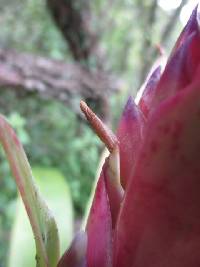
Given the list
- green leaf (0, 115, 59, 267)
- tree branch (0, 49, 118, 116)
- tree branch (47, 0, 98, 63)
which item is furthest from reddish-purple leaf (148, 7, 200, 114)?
tree branch (47, 0, 98, 63)

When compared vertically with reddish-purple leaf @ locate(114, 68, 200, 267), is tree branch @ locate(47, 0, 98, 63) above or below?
below

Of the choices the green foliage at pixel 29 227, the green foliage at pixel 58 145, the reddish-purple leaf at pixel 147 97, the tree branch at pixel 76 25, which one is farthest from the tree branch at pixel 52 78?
the reddish-purple leaf at pixel 147 97

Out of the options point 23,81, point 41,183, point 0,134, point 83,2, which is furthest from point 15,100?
point 0,134

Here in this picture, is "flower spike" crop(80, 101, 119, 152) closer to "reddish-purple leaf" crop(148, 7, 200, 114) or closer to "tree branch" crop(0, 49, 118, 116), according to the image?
"reddish-purple leaf" crop(148, 7, 200, 114)

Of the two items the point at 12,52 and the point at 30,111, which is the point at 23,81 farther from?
the point at 30,111

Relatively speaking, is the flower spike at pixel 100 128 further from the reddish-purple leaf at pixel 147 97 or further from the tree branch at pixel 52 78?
the tree branch at pixel 52 78

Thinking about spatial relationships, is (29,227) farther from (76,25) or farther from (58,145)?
(58,145)

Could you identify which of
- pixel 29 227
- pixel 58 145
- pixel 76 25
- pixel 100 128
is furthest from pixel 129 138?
pixel 58 145

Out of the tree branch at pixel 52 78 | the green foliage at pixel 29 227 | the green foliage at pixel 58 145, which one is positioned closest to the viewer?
the green foliage at pixel 29 227
